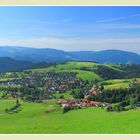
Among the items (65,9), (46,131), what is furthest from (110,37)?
(46,131)

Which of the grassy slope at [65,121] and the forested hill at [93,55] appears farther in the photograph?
the forested hill at [93,55]

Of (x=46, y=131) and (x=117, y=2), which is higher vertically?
(x=117, y=2)

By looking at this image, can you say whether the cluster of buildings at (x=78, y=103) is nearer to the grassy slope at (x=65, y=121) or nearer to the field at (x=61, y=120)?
the field at (x=61, y=120)

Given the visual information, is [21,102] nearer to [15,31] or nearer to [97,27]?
[15,31]

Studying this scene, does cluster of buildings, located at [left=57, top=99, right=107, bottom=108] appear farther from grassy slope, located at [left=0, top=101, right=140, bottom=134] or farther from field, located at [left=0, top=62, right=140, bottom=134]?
grassy slope, located at [left=0, top=101, right=140, bottom=134]

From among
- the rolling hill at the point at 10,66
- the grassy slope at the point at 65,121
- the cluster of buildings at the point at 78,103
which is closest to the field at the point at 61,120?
the grassy slope at the point at 65,121

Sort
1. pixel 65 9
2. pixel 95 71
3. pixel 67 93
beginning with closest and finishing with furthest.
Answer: pixel 65 9 < pixel 67 93 < pixel 95 71

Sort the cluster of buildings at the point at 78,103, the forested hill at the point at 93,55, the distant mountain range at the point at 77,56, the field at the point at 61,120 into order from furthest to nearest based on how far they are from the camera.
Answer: the distant mountain range at the point at 77,56 < the forested hill at the point at 93,55 < the cluster of buildings at the point at 78,103 < the field at the point at 61,120

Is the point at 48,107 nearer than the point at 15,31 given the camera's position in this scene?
Yes

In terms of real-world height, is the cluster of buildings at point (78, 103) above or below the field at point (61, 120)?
above
